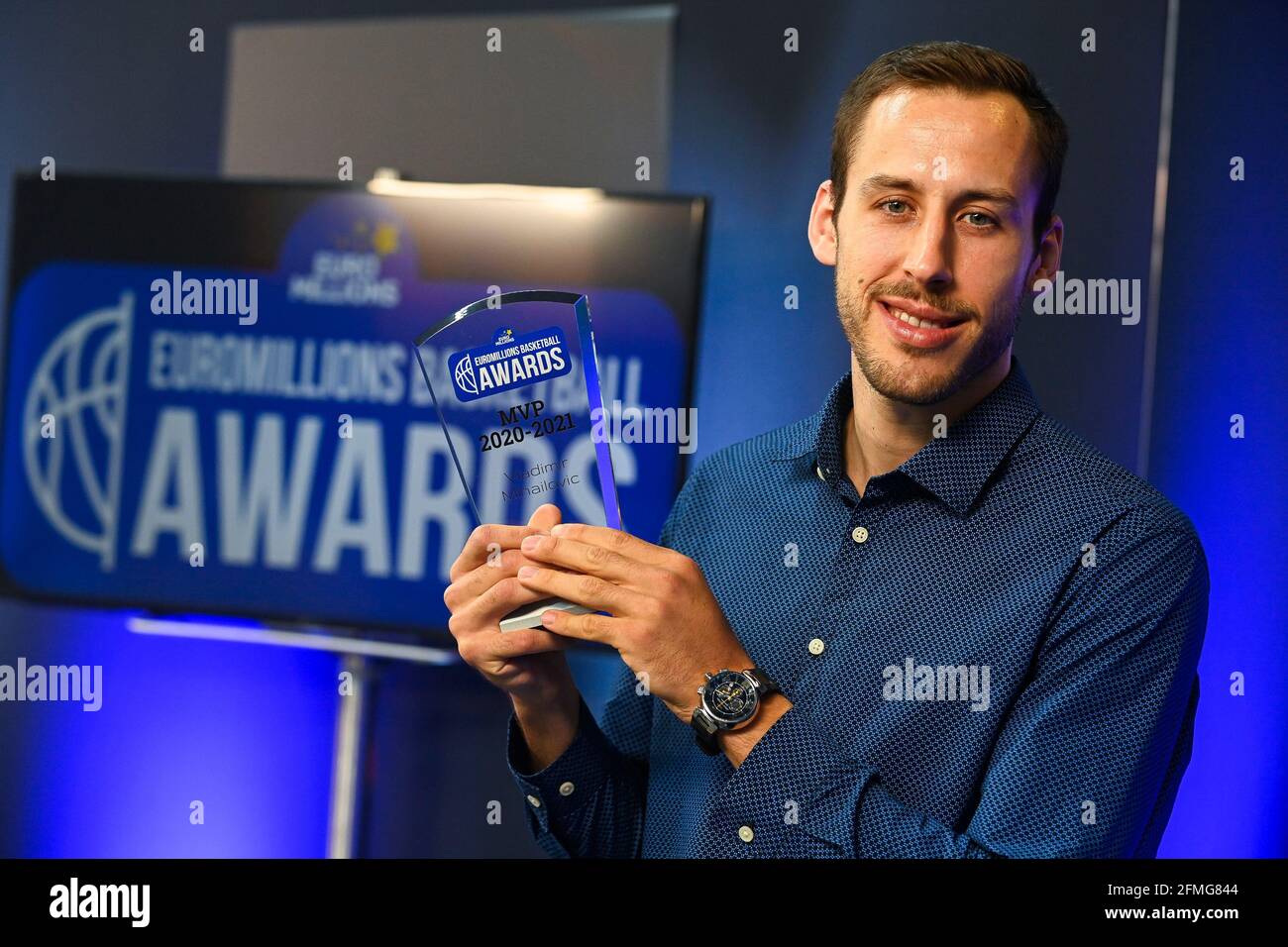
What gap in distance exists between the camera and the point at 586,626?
139 cm

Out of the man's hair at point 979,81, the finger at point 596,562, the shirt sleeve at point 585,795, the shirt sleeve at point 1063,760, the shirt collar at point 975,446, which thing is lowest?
the shirt sleeve at point 585,795

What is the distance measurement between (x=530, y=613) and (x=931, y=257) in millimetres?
638

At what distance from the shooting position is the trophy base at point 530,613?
1441mm

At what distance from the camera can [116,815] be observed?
11.3 feet

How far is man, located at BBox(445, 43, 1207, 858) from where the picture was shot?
1382mm

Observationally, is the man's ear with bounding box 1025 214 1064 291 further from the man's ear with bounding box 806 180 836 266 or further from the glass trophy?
the glass trophy

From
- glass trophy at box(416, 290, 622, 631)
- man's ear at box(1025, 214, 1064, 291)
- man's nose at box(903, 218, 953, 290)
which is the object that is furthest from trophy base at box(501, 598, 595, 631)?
man's ear at box(1025, 214, 1064, 291)

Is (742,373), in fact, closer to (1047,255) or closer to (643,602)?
(1047,255)

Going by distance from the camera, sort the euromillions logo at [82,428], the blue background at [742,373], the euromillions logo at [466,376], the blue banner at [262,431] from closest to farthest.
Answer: the euromillions logo at [466,376]
the blue background at [742,373]
the blue banner at [262,431]
the euromillions logo at [82,428]

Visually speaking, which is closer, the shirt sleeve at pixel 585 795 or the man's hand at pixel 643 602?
the man's hand at pixel 643 602

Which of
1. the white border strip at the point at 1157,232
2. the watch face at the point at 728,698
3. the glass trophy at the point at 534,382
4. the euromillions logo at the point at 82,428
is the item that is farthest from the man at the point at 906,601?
the euromillions logo at the point at 82,428

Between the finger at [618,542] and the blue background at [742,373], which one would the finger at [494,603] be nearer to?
the finger at [618,542]

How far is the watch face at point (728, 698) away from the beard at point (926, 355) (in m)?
0.43

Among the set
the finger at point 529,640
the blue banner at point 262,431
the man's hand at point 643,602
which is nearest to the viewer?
the man's hand at point 643,602
